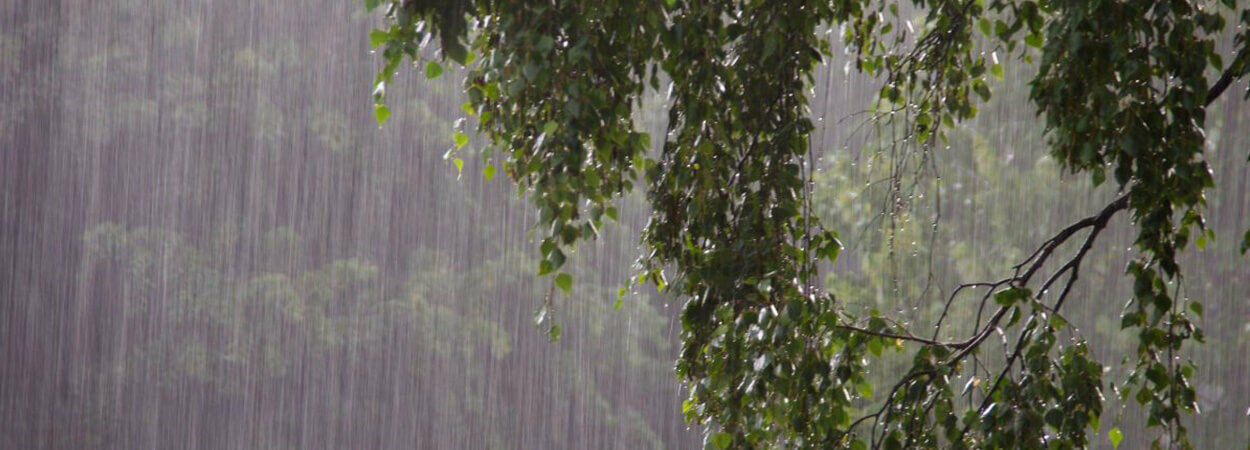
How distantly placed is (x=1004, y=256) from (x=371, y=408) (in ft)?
12.0

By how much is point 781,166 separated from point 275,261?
641 centimetres

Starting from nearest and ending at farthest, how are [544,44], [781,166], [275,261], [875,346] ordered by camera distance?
1. [544,44]
2. [875,346]
3. [781,166]
4. [275,261]

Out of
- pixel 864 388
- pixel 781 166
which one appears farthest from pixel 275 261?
pixel 864 388

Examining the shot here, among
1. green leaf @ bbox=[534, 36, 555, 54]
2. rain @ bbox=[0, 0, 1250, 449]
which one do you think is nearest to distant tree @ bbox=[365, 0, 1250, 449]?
green leaf @ bbox=[534, 36, 555, 54]

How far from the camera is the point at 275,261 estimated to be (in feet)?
25.2

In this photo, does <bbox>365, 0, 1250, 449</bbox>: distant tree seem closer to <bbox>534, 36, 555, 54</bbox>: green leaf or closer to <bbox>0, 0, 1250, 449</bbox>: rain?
<bbox>534, 36, 555, 54</bbox>: green leaf

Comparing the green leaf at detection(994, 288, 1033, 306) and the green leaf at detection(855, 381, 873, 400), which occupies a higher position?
the green leaf at detection(994, 288, 1033, 306)

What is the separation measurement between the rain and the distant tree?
543 centimetres

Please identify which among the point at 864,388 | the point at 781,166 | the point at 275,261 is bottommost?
the point at 864,388

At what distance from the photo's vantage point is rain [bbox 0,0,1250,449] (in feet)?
24.1

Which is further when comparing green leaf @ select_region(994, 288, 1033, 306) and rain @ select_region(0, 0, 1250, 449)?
rain @ select_region(0, 0, 1250, 449)

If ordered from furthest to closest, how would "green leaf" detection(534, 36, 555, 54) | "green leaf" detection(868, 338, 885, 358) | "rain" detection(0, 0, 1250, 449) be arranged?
"rain" detection(0, 0, 1250, 449), "green leaf" detection(868, 338, 885, 358), "green leaf" detection(534, 36, 555, 54)

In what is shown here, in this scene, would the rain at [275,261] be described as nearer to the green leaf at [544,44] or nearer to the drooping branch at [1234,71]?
the drooping branch at [1234,71]

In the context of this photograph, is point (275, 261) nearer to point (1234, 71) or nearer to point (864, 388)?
point (864, 388)
